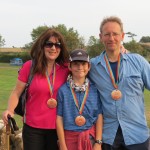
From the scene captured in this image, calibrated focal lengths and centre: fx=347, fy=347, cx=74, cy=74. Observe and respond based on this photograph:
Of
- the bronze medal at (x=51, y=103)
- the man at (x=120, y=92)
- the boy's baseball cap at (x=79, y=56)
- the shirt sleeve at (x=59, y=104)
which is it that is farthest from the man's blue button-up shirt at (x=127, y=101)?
the bronze medal at (x=51, y=103)

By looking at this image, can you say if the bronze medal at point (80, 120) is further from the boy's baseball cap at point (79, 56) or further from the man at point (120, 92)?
the boy's baseball cap at point (79, 56)

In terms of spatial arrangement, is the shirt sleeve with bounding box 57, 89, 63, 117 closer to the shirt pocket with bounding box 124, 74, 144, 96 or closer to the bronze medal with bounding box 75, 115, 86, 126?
the bronze medal with bounding box 75, 115, 86, 126

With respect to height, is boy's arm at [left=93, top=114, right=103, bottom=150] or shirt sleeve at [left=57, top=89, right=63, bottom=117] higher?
shirt sleeve at [left=57, top=89, right=63, bottom=117]

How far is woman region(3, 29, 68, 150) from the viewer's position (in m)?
4.09

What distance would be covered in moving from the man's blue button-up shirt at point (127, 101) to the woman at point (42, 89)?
0.65 m

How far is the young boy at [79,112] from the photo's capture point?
12.2 ft

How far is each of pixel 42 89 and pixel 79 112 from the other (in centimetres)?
62

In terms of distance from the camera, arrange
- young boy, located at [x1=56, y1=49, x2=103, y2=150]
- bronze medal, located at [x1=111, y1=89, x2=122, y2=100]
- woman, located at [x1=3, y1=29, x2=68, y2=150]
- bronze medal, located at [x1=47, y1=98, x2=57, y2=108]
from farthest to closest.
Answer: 1. woman, located at [x1=3, y1=29, x2=68, y2=150]
2. bronze medal, located at [x1=47, y1=98, x2=57, y2=108]
3. young boy, located at [x1=56, y1=49, x2=103, y2=150]
4. bronze medal, located at [x1=111, y1=89, x2=122, y2=100]

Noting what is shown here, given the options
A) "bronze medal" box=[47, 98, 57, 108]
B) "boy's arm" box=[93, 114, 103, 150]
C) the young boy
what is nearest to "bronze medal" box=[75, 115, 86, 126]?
the young boy

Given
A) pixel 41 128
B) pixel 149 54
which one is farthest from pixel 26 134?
pixel 149 54

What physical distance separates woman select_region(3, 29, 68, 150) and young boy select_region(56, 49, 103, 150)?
279 mm

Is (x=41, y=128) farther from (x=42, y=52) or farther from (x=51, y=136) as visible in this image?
(x=42, y=52)

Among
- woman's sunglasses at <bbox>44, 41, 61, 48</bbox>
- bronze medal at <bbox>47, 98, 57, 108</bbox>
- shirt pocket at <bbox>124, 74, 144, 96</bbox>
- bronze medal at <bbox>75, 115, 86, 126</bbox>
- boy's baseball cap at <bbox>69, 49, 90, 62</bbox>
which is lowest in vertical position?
bronze medal at <bbox>75, 115, 86, 126</bbox>

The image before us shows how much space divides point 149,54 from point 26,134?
5191 centimetres
